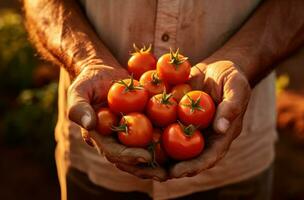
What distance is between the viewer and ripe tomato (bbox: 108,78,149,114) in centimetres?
216

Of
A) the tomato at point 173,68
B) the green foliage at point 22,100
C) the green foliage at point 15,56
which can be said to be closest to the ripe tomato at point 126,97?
the tomato at point 173,68

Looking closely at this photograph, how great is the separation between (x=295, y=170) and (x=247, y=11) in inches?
95.7

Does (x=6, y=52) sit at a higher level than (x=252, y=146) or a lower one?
lower

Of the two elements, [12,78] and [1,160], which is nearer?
[1,160]

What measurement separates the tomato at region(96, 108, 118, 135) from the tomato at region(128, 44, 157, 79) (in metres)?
0.24

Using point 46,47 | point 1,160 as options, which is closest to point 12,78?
point 1,160

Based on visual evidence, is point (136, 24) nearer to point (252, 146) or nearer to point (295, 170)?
point (252, 146)

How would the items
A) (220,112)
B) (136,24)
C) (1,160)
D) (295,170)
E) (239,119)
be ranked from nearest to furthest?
(220,112) < (239,119) < (136,24) < (295,170) < (1,160)

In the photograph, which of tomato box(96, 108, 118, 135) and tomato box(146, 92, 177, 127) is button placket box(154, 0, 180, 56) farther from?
tomato box(96, 108, 118, 135)

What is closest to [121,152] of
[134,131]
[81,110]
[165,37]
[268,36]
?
[134,131]

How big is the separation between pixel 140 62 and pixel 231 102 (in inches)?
15.6

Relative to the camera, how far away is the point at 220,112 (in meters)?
2.12

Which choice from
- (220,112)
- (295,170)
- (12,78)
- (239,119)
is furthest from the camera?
(12,78)

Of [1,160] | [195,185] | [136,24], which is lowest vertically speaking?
[1,160]
